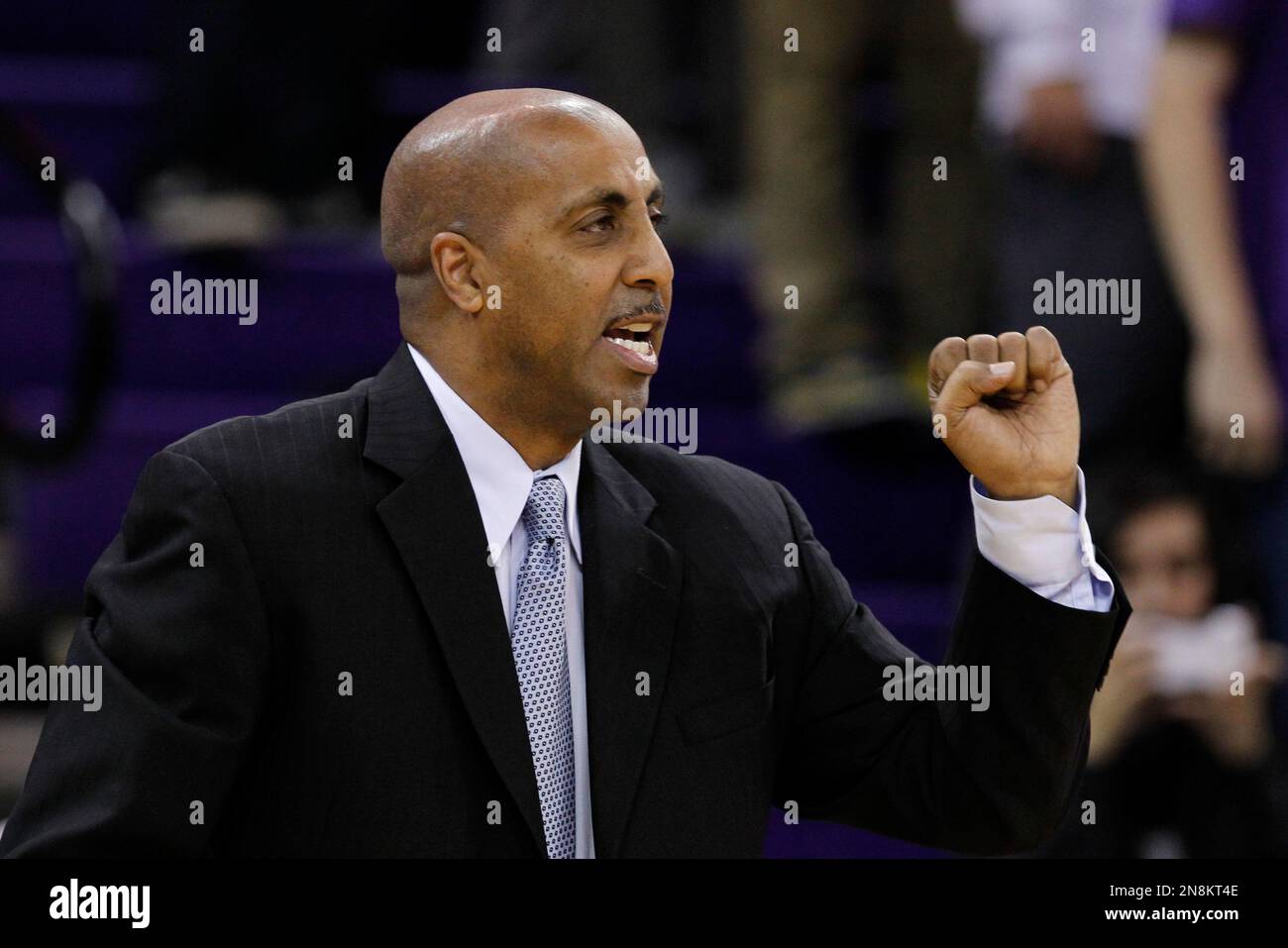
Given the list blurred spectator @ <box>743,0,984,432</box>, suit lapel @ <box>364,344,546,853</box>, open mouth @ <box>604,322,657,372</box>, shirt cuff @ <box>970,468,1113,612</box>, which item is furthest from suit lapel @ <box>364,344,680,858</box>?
blurred spectator @ <box>743,0,984,432</box>

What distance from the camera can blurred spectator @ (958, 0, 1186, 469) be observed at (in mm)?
2959

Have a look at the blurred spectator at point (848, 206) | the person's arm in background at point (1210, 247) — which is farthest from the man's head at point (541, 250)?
the blurred spectator at point (848, 206)

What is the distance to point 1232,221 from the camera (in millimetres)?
2924

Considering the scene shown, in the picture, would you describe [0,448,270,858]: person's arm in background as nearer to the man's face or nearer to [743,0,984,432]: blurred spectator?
the man's face

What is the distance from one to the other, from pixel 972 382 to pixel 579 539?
332mm

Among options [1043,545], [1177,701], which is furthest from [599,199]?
[1177,701]

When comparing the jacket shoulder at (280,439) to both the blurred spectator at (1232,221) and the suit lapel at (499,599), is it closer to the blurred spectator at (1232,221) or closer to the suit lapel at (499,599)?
the suit lapel at (499,599)

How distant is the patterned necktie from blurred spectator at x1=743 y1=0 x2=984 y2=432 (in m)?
1.63

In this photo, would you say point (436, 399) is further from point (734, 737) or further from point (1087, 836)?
point (1087, 836)

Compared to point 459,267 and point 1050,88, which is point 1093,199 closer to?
point 1050,88

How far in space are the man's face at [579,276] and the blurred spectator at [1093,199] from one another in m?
1.40

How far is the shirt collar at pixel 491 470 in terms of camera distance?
164cm

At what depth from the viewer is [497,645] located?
157 centimetres

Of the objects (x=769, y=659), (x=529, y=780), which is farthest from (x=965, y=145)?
(x=529, y=780)
